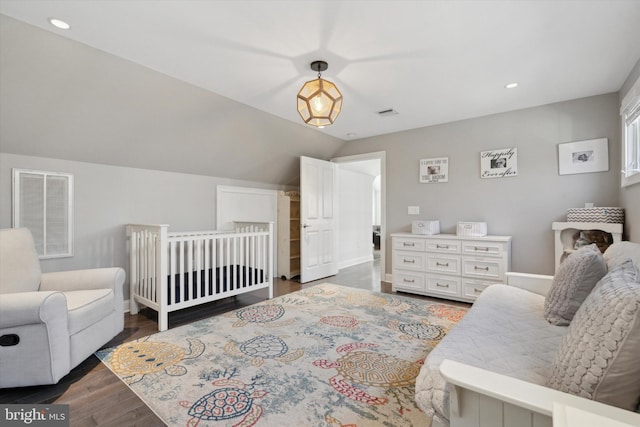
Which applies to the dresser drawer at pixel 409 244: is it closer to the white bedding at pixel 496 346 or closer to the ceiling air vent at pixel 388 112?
the ceiling air vent at pixel 388 112

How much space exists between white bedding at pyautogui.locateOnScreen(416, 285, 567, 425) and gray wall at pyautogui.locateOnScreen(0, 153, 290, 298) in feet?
10.8

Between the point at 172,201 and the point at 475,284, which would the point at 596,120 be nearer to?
the point at 475,284

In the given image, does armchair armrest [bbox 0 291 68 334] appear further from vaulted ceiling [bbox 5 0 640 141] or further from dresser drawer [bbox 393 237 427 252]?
dresser drawer [bbox 393 237 427 252]

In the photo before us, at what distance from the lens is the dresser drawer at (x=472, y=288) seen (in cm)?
328

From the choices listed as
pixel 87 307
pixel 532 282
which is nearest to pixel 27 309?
pixel 87 307

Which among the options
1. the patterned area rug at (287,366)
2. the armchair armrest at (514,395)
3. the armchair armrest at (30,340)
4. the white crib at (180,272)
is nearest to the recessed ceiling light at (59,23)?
the white crib at (180,272)

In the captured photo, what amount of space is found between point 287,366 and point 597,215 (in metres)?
3.17

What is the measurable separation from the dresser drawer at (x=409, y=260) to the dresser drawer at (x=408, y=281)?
77mm

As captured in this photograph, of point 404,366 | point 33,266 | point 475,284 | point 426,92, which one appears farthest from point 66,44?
point 475,284

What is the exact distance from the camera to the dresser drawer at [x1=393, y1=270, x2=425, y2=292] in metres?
3.67

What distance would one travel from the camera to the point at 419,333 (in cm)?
250

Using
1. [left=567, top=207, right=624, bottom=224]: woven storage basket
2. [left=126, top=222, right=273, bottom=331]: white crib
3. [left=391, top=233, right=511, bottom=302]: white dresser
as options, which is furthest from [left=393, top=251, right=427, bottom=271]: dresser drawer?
[left=126, top=222, right=273, bottom=331]: white crib

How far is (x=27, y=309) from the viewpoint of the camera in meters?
1.64

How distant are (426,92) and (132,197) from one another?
11.1ft
